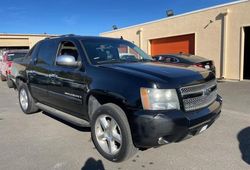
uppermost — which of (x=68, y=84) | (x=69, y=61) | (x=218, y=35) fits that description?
(x=218, y=35)

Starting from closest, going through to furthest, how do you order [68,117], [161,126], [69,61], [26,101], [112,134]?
[161,126], [112,134], [69,61], [68,117], [26,101]

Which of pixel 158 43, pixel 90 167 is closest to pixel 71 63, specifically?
pixel 90 167

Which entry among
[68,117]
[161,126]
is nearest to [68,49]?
[68,117]

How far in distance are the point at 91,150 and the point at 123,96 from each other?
4.22ft

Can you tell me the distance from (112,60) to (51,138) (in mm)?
1900

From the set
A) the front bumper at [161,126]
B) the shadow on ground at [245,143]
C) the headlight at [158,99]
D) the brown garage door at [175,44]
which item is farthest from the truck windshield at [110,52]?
the brown garage door at [175,44]

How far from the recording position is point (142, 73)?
3.45m

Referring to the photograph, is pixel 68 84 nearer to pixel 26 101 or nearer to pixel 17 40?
pixel 26 101

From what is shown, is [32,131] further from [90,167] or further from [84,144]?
[90,167]

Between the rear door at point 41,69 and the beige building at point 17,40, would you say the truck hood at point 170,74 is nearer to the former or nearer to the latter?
the rear door at point 41,69

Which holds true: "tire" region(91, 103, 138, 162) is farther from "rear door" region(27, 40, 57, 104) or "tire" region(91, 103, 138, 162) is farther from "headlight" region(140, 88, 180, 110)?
"rear door" region(27, 40, 57, 104)

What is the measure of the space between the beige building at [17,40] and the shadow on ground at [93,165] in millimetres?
31160

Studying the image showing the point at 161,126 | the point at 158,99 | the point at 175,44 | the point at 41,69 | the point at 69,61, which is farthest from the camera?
the point at 175,44

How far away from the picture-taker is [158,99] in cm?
316
